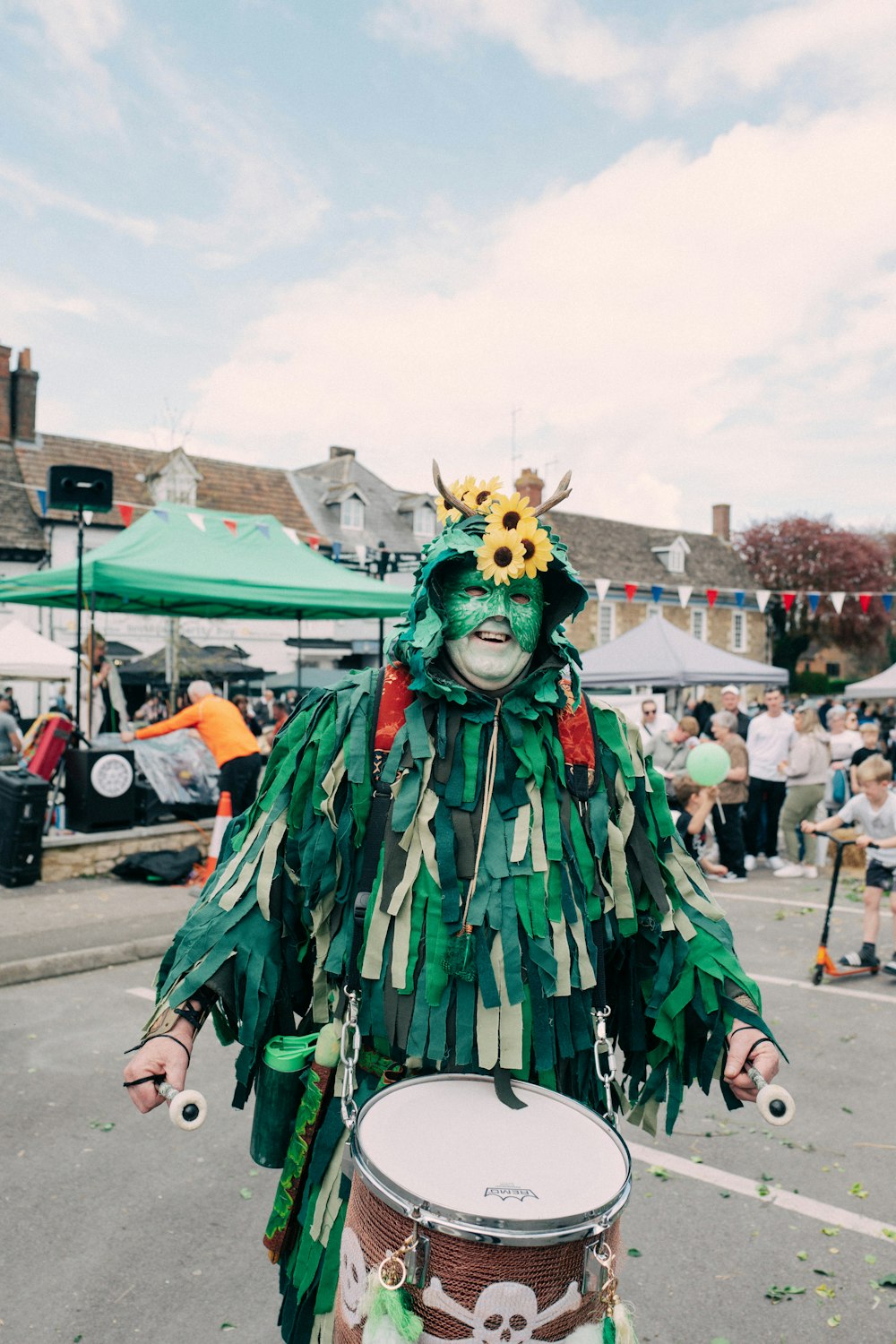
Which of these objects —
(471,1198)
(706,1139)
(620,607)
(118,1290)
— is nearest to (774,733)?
(706,1139)

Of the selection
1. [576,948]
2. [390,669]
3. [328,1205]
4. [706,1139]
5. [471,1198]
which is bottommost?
[706,1139]

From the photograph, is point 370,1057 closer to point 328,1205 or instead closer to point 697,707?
point 328,1205

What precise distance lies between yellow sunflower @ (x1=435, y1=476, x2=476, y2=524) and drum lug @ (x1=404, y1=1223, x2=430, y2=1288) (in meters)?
1.36

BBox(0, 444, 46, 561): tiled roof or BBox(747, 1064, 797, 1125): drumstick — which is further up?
BBox(0, 444, 46, 561): tiled roof

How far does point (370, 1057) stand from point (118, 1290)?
1.61 metres

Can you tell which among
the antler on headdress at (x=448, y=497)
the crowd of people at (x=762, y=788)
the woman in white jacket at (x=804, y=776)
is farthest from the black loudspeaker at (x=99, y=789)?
the antler on headdress at (x=448, y=497)

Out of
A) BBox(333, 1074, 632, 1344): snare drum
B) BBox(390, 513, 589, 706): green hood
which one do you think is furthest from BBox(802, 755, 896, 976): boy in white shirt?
BBox(333, 1074, 632, 1344): snare drum

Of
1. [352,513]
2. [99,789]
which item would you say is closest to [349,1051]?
[99,789]

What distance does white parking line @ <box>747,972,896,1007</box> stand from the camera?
18.7 feet

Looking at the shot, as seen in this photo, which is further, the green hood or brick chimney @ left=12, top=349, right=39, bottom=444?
brick chimney @ left=12, top=349, right=39, bottom=444

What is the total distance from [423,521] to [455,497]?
101 ft

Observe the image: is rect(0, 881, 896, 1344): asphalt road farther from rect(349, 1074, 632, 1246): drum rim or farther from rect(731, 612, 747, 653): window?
rect(731, 612, 747, 653): window

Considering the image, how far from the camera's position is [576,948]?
75.1 inches

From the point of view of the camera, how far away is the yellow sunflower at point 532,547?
6.54 feet
